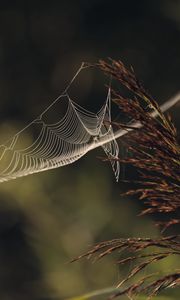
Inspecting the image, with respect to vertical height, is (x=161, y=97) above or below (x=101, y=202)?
above

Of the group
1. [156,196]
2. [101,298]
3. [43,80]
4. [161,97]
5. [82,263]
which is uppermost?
[43,80]

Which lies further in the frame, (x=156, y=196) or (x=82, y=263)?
(x=82, y=263)

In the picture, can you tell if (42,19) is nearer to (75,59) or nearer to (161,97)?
(75,59)

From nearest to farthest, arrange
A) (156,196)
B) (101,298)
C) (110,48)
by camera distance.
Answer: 1. (156,196)
2. (101,298)
3. (110,48)

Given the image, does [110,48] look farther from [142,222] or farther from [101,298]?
[101,298]

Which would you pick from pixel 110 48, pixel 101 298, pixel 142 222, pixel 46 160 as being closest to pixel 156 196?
pixel 101 298

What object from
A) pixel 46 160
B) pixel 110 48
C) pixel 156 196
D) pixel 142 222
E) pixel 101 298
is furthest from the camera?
pixel 110 48
